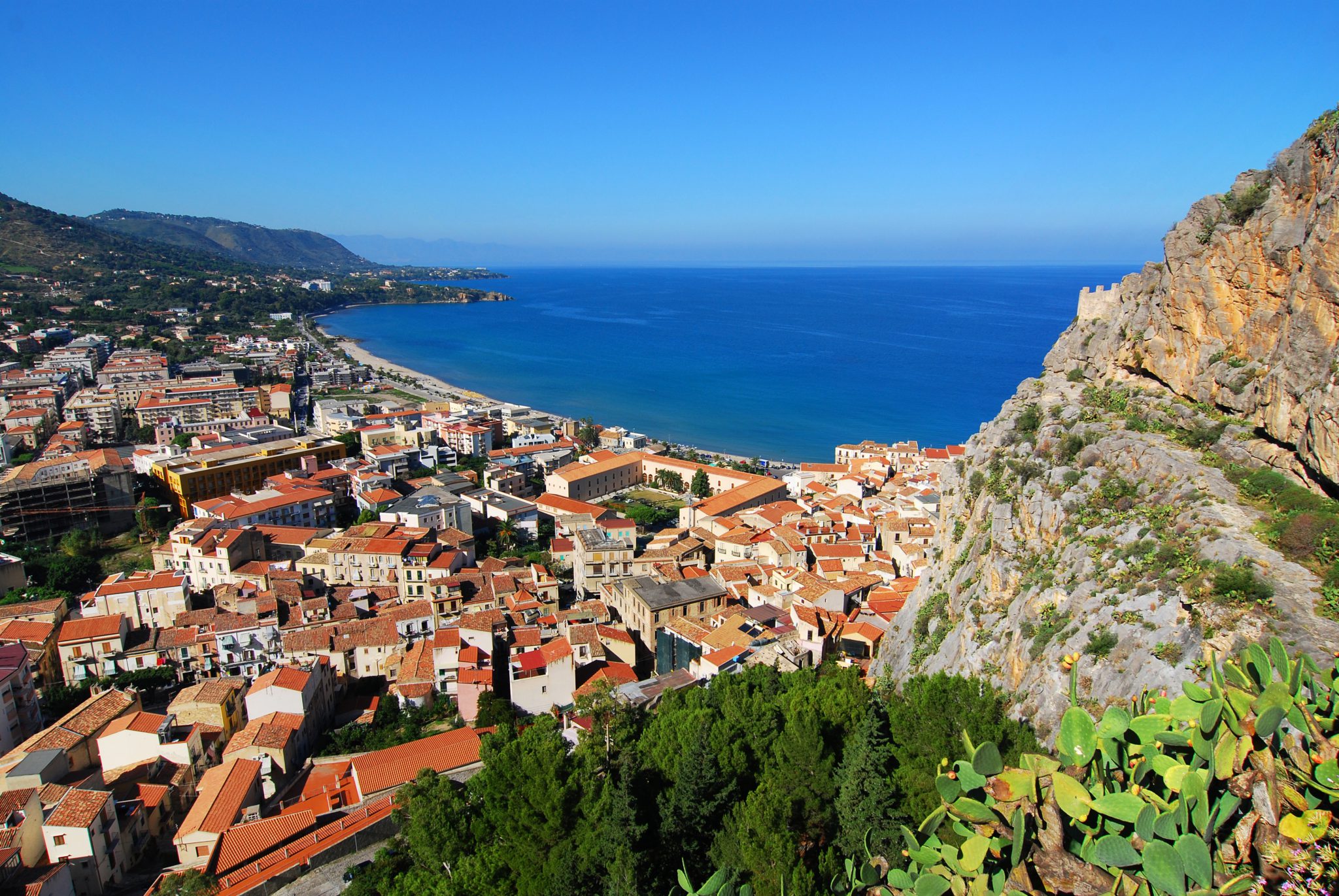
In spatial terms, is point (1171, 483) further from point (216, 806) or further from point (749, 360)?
point (749, 360)

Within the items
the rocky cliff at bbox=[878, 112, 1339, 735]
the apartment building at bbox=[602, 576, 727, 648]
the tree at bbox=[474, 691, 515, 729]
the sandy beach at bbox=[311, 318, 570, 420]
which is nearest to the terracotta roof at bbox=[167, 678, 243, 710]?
the tree at bbox=[474, 691, 515, 729]

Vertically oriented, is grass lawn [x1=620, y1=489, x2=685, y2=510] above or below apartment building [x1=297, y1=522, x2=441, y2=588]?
below

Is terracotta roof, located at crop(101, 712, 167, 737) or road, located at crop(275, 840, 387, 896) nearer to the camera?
road, located at crop(275, 840, 387, 896)

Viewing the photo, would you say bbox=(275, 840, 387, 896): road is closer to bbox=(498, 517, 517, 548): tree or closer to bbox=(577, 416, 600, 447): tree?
bbox=(498, 517, 517, 548): tree

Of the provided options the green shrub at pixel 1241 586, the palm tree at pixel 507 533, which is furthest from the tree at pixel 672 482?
the green shrub at pixel 1241 586

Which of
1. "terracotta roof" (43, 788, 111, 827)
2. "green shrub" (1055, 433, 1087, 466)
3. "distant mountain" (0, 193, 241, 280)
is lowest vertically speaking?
"terracotta roof" (43, 788, 111, 827)

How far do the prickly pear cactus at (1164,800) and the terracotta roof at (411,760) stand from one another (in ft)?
39.1

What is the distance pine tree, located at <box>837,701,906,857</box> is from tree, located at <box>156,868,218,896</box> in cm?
1027

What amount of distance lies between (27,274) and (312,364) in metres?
58.3

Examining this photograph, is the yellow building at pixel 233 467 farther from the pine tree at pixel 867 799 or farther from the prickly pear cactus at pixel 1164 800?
the prickly pear cactus at pixel 1164 800

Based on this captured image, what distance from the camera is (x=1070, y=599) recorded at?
11695 mm

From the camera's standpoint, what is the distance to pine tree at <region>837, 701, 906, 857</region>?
925 cm

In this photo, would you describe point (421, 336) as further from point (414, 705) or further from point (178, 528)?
point (414, 705)

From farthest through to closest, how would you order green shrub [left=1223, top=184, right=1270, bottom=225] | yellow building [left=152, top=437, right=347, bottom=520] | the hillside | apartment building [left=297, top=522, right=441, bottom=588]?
the hillside → yellow building [left=152, top=437, right=347, bottom=520] → apartment building [left=297, top=522, right=441, bottom=588] → green shrub [left=1223, top=184, right=1270, bottom=225]
